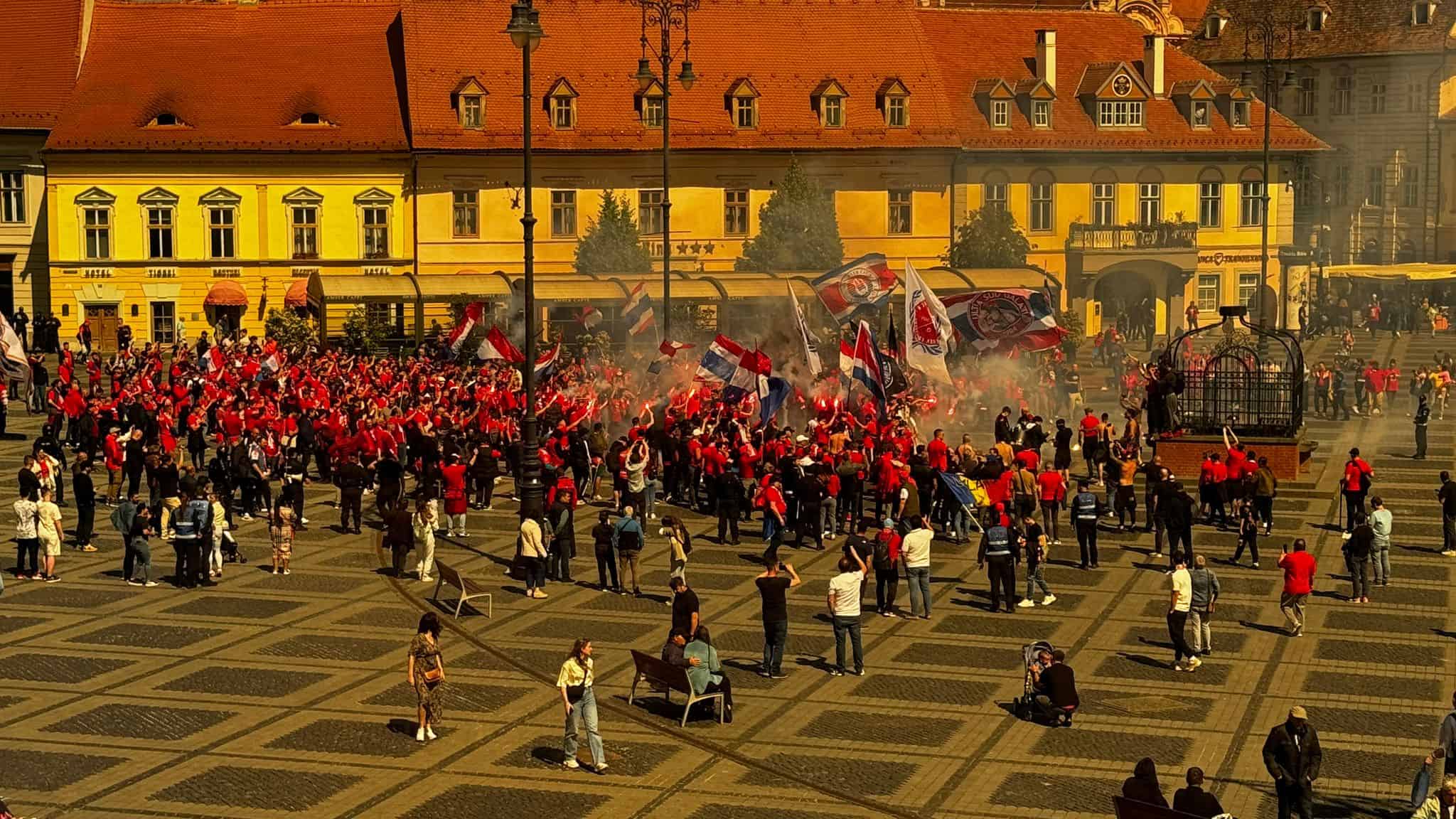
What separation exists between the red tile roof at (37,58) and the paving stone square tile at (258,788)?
5348cm

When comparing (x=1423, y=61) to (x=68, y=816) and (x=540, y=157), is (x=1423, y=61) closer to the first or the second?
(x=540, y=157)

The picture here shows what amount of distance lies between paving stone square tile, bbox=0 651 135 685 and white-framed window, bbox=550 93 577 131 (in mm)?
48185

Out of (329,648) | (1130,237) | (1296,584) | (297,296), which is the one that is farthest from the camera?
(1130,237)

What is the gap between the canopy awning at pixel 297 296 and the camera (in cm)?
6844

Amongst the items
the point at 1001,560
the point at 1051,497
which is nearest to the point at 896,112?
the point at 1051,497

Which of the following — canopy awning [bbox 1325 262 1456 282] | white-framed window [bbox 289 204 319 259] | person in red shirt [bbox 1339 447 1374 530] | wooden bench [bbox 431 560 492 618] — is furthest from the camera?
canopy awning [bbox 1325 262 1456 282]

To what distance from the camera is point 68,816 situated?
19250 millimetres

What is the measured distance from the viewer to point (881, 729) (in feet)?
74.0

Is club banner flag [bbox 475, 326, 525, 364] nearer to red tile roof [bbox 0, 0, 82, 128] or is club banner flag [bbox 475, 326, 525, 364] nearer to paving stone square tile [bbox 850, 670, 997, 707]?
paving stone square tile [bbox 850, 670, 997, 707]

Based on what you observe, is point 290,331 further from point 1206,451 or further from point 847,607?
point 847,607

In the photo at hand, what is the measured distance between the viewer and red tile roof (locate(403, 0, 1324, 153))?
71.9 m

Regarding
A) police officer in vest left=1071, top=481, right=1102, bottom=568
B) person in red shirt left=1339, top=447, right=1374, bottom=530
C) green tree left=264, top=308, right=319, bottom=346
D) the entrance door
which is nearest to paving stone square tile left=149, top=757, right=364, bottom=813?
police officer in vest left=1071, top=481, right=1102, bottom=568

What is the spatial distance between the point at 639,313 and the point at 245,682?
2399cm

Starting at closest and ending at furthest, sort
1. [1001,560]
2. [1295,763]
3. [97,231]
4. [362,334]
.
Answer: [1295,763]
[1001,560]
[362,334]
[97,231]
